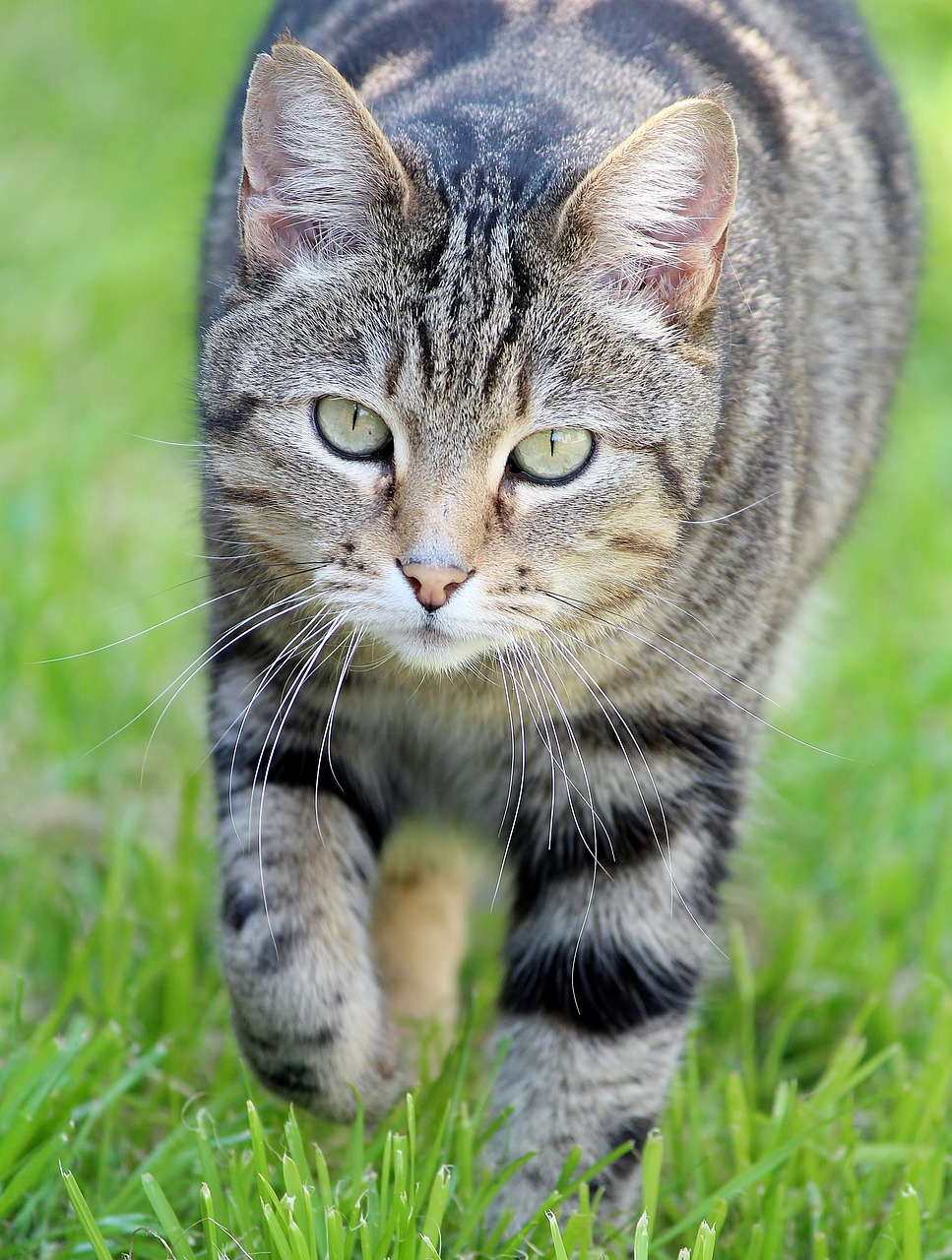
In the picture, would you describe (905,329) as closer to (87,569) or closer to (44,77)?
(87,569)

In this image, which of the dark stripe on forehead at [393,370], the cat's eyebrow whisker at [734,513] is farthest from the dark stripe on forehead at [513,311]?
the cat's eyebrow whisker at [734,513]

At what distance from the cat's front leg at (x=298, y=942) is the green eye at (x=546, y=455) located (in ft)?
1.92

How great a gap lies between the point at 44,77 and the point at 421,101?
4.60 m

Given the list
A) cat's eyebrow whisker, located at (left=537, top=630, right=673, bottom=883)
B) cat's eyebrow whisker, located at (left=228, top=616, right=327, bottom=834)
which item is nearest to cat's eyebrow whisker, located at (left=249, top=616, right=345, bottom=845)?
cat's eyebrow whisker, located at (left=228, top=616, right=327, bottom=834)

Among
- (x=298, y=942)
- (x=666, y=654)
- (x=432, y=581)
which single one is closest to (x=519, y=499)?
(x=432, y=581)

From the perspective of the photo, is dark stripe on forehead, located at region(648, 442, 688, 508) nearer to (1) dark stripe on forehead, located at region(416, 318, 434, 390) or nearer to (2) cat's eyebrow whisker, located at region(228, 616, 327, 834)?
(1) dark stripe on forehead, located at region(416, 318, 434, 390)

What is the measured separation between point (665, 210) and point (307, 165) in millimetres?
466

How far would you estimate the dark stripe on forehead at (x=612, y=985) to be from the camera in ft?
7.14

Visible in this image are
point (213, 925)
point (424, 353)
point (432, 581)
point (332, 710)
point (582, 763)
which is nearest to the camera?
point (432, 581)

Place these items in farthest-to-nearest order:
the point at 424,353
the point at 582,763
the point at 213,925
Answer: the point at 213,925 → the point at 582,763 → the point at 424,353

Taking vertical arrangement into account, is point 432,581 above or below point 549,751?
above

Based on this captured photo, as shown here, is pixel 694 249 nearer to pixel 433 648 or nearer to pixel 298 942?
pixel 433 648

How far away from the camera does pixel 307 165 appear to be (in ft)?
6.40

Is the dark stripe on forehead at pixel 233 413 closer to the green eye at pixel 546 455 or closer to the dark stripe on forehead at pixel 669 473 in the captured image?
the green eye at pixel 546 455
